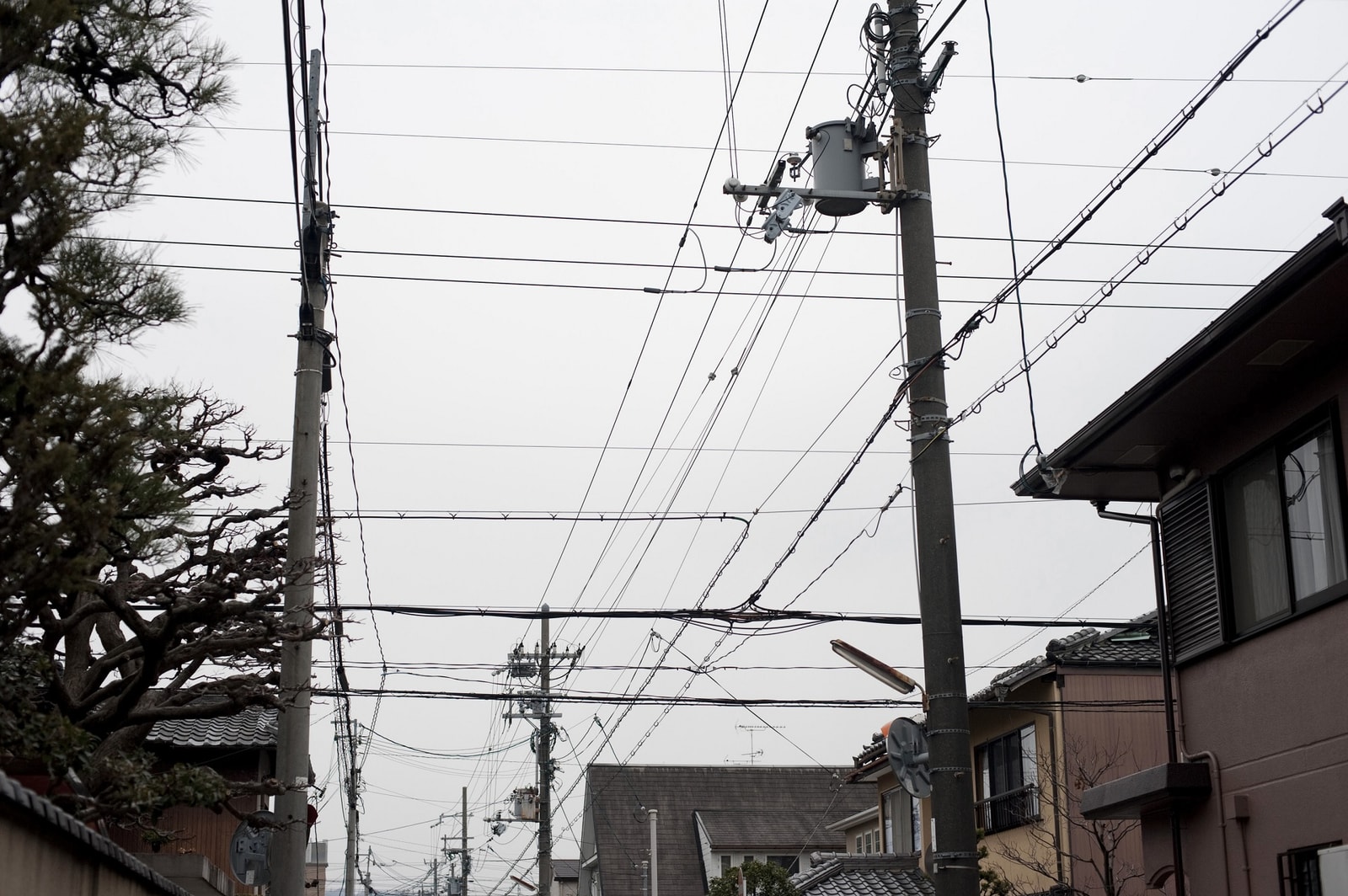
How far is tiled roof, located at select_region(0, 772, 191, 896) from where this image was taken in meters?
6.48

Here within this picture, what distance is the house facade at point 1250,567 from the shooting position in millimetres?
9477

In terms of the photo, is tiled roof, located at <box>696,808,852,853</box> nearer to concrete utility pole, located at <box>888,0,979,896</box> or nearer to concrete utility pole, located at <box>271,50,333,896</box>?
concrete utility pole, located at <box>271,50,333,896</box>

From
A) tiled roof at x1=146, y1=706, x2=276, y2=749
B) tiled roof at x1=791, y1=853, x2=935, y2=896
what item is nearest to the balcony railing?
tiled roof at x1=791, y1=853, x2=935, y2=896

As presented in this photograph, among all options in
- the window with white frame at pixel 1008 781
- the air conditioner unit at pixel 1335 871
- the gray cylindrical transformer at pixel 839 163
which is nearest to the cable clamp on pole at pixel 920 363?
the gray cylindrical transformer at pixel 839 163

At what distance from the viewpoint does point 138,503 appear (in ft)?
26.8

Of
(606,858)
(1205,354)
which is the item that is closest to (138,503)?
(1205,354)

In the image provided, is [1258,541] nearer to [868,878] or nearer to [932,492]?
[932,492]

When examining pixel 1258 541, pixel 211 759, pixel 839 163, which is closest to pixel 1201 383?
pixel 1258 541

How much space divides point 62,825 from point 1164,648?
29.9 ft

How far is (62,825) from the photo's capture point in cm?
733

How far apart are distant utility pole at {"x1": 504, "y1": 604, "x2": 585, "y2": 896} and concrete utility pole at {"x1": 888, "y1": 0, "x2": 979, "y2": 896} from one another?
2253 cm

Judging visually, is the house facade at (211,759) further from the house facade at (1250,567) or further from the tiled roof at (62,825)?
the house facade at (1250,567)

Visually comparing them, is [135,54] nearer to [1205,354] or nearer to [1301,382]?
[1205,354]

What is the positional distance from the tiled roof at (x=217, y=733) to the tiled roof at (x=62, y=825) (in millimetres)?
10298
